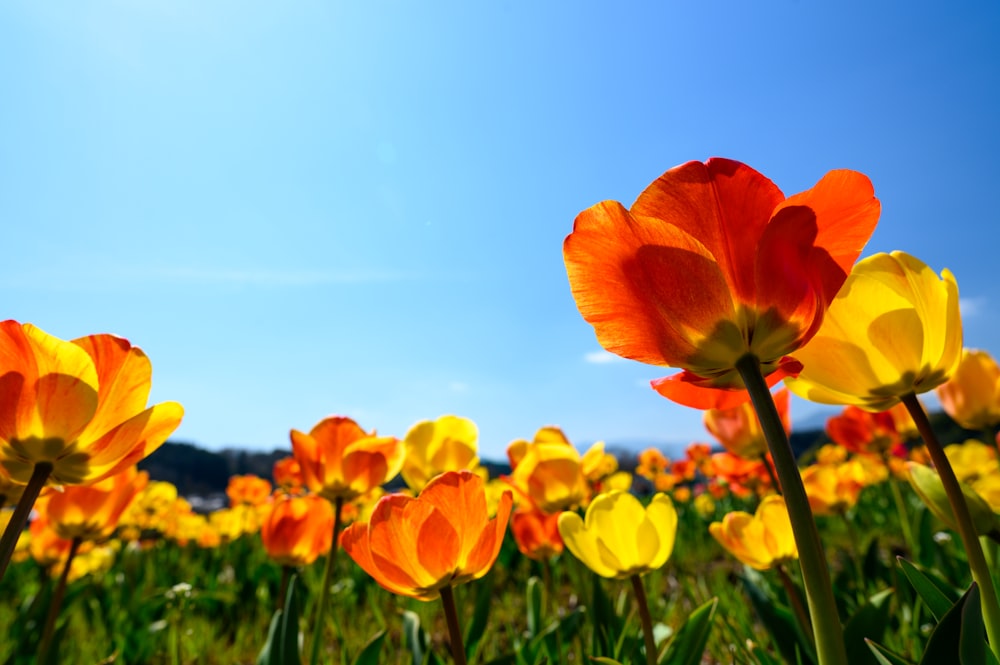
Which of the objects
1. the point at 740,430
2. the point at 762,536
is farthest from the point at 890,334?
the point at 740,430

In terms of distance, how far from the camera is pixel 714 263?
535mm

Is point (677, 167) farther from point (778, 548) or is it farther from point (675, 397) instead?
point (778, 548)

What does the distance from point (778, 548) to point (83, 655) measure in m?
2.44

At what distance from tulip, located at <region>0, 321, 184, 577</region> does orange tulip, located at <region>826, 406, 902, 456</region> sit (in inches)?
81.5

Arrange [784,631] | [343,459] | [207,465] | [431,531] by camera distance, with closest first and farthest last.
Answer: [431,531], [784,631], [343,459], [207,465]

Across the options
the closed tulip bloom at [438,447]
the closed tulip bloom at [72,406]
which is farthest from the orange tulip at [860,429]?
the closed tulip bloom at [72,406]

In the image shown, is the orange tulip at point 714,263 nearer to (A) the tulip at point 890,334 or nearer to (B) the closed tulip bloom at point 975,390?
(A) the tulip at point 890,334

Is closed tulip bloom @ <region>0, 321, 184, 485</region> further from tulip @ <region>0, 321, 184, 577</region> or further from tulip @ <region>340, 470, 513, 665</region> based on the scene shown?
tulip @ <region>340, 470, 513, 665</region>

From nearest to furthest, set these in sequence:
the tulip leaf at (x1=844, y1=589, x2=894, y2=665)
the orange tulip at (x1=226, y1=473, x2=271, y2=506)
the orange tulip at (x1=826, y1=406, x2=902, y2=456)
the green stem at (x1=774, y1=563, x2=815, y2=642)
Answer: the tulip leaf at (x1=844, y1=589, x2=894, y2=665) → the green stem at (x1=774, y1=563, x2=815, y2=642) → the orange tulip at (x1=826, y1=406, x2=902, y2=456) → the orange tulip at (x1=226, y1=473, x2=271, y2=506)

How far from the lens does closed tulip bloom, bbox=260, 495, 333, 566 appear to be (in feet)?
5.41

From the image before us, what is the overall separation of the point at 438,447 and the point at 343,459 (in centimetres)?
31

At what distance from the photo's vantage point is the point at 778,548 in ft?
4.05

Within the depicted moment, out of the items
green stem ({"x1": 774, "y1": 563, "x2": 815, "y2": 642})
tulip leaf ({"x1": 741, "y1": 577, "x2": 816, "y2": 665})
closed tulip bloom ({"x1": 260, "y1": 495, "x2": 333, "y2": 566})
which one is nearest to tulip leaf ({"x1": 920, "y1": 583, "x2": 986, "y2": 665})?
green stem ({"x1": 774, "y1": 563, "x2": 815, "y2": 642})

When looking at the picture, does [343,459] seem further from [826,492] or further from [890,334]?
[826,492]
